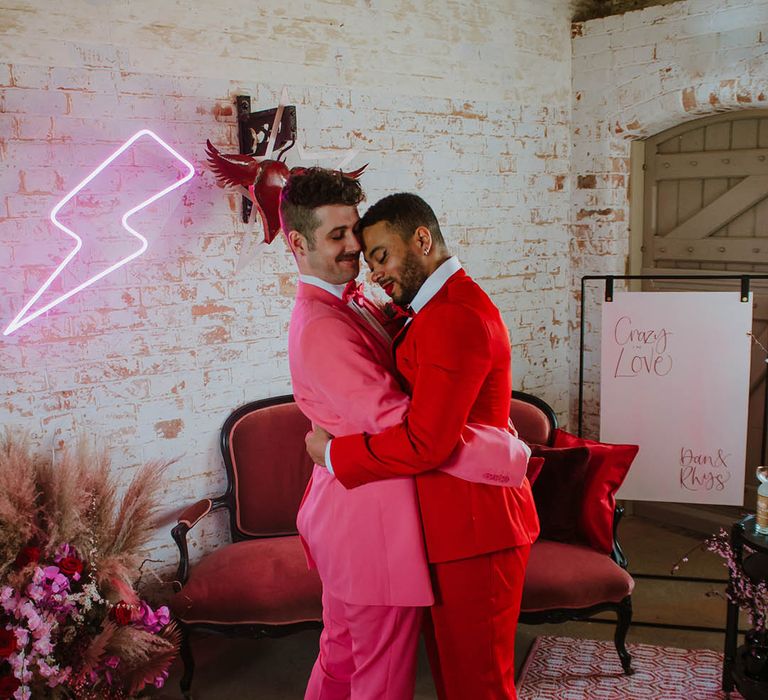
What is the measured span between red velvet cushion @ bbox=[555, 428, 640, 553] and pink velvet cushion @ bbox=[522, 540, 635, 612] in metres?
0.12

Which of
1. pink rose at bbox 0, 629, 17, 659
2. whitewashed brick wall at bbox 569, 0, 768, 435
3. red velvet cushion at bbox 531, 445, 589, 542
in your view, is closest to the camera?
pink rose at bbox 0, 629, 17, 659

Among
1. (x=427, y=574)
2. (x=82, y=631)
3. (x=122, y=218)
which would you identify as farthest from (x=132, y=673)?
(x=122, y=218)

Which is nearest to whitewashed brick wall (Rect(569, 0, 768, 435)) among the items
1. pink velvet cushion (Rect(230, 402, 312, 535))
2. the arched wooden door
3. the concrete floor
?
the arched wooden door

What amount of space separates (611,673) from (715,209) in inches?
96.2

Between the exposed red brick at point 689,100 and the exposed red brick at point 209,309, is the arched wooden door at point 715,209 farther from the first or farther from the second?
the exposed red brick at point 209,309

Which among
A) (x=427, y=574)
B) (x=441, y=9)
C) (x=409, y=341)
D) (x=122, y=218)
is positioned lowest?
(x=427, y=574)

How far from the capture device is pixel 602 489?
11.1 feet

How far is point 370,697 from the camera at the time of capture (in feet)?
6.79

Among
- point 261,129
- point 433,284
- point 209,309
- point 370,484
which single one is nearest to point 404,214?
point 433,284

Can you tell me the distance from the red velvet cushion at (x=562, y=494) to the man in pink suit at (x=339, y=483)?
1421mm

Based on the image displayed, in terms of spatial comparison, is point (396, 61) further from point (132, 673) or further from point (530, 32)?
point (132, 673)

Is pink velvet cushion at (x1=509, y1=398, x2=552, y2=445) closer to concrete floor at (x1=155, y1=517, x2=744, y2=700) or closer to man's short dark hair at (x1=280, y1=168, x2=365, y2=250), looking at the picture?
concrete floor at (x1=155, y1=517, x2=744, y2=700)

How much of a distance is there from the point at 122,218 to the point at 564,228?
2.56 metres

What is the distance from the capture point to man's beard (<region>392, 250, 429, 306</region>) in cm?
206
